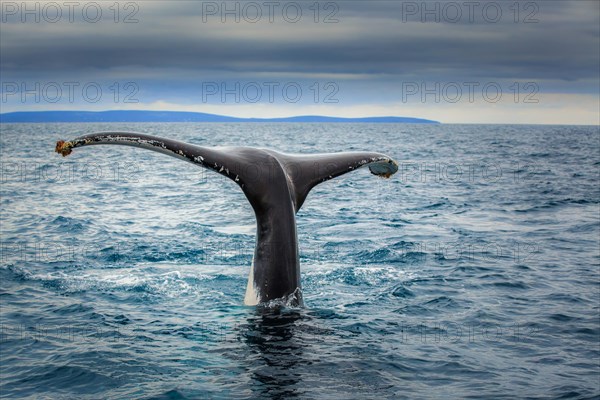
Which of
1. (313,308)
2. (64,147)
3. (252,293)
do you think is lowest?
(313,308)

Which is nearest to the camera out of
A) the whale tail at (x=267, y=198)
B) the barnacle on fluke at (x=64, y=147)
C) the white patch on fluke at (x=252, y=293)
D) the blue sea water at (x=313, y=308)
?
the barnacle on fluke at (x=64, y=147)

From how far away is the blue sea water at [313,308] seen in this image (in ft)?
24.1

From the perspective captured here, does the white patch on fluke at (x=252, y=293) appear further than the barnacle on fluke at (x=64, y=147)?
Yes

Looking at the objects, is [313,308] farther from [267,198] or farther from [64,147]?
[64,147]

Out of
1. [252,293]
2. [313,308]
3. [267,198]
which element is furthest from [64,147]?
[313,308]

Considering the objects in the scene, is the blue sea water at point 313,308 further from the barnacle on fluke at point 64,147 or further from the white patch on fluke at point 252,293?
the barnacle on fluke at point 64,147

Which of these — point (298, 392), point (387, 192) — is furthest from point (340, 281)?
point (387, 192)

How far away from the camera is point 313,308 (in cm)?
922

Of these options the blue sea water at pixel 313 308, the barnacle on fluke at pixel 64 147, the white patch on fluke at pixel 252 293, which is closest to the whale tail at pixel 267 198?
the white patch on fluke at pixel 252 293

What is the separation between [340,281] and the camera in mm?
11539

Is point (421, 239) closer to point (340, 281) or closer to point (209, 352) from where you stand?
point (340, 281)

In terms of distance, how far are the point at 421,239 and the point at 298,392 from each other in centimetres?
1074

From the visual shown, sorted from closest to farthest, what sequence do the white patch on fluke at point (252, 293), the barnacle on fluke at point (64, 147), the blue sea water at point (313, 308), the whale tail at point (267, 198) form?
the barnacle on fluke at point (64, 147)
the blue sea water at point (313, 308)
the whale tail at point (267, 198)
the white patch on fluke at point (252, 293)

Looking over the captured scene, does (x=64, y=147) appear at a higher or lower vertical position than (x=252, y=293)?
higher
